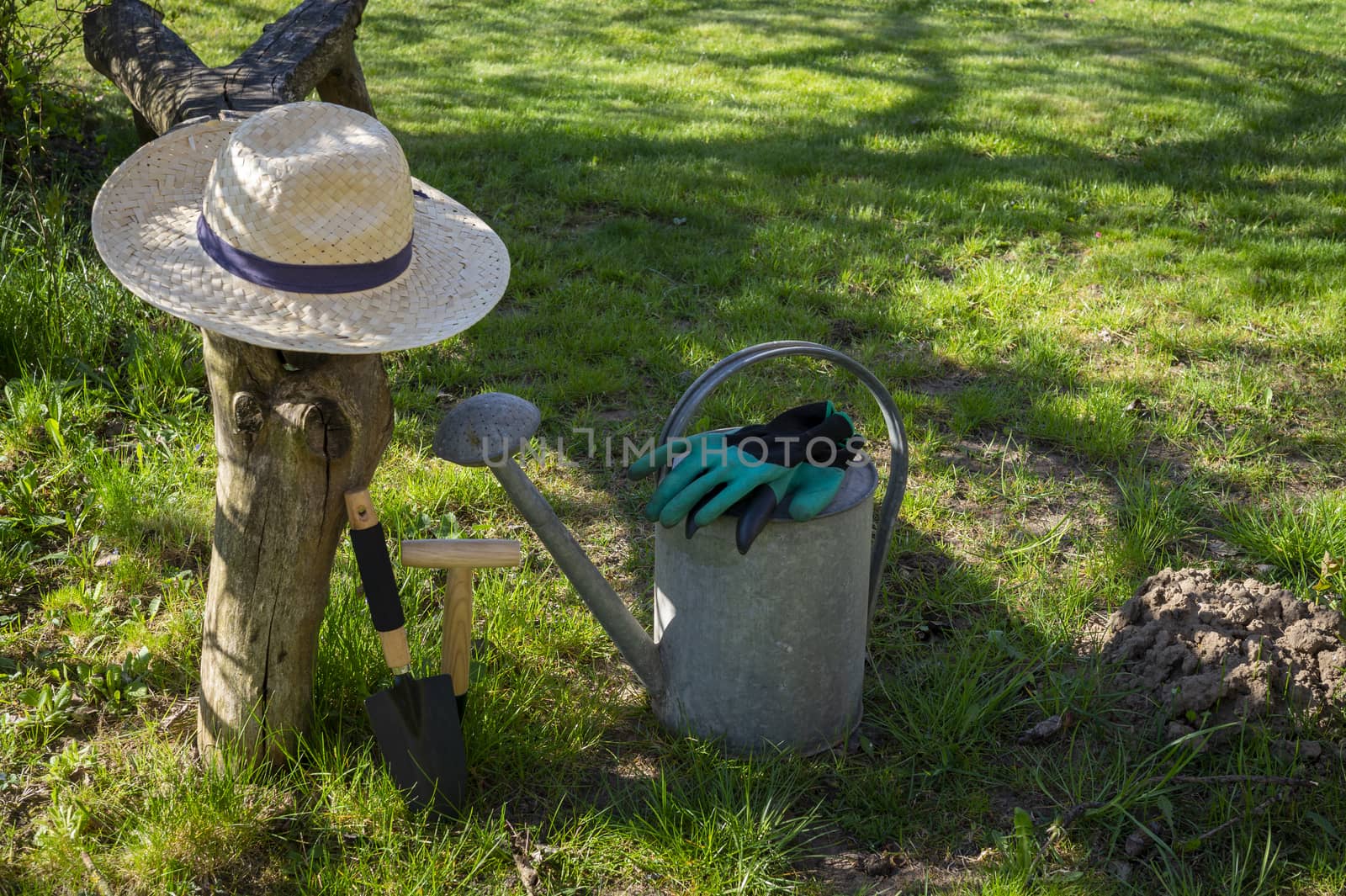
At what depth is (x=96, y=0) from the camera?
3.91 meters

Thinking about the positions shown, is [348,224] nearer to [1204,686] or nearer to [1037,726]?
[1037,726]

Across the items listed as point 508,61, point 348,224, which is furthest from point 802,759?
point 508,61

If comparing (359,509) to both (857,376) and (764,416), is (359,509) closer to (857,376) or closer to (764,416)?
(857,376)

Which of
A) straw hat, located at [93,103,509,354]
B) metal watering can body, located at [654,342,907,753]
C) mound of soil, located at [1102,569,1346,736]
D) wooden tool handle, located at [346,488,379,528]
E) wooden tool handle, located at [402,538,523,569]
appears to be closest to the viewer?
straw hat, located at [93,103,509,354]

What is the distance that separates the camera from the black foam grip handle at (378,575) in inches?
79.7

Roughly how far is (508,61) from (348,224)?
6.91m

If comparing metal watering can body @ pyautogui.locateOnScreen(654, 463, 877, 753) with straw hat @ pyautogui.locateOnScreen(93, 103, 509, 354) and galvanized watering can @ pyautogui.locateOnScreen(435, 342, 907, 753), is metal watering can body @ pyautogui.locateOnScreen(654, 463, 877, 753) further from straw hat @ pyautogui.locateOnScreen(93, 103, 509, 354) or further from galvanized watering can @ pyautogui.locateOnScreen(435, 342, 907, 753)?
straw hat @ pyautogui.locateOnScreen(93, 103, 509, 354)

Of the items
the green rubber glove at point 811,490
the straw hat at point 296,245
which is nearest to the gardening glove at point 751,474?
the green rubber glove at point 811,490

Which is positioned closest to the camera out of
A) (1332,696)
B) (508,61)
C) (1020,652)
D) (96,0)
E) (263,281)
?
(263,281)

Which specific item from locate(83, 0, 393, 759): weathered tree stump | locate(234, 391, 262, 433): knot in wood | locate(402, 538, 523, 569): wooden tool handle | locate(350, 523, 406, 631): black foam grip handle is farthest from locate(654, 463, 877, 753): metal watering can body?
locate(234, 391, 262, 433): knot in wood

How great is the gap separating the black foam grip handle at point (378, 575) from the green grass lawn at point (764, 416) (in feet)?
1.20

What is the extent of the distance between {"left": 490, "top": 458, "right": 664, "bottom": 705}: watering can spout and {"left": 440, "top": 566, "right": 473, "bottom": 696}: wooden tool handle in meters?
0.19

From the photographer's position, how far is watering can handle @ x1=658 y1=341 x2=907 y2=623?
7.09 feet

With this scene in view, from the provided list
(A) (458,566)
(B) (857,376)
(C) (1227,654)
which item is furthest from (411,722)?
(C) (1227,654)
